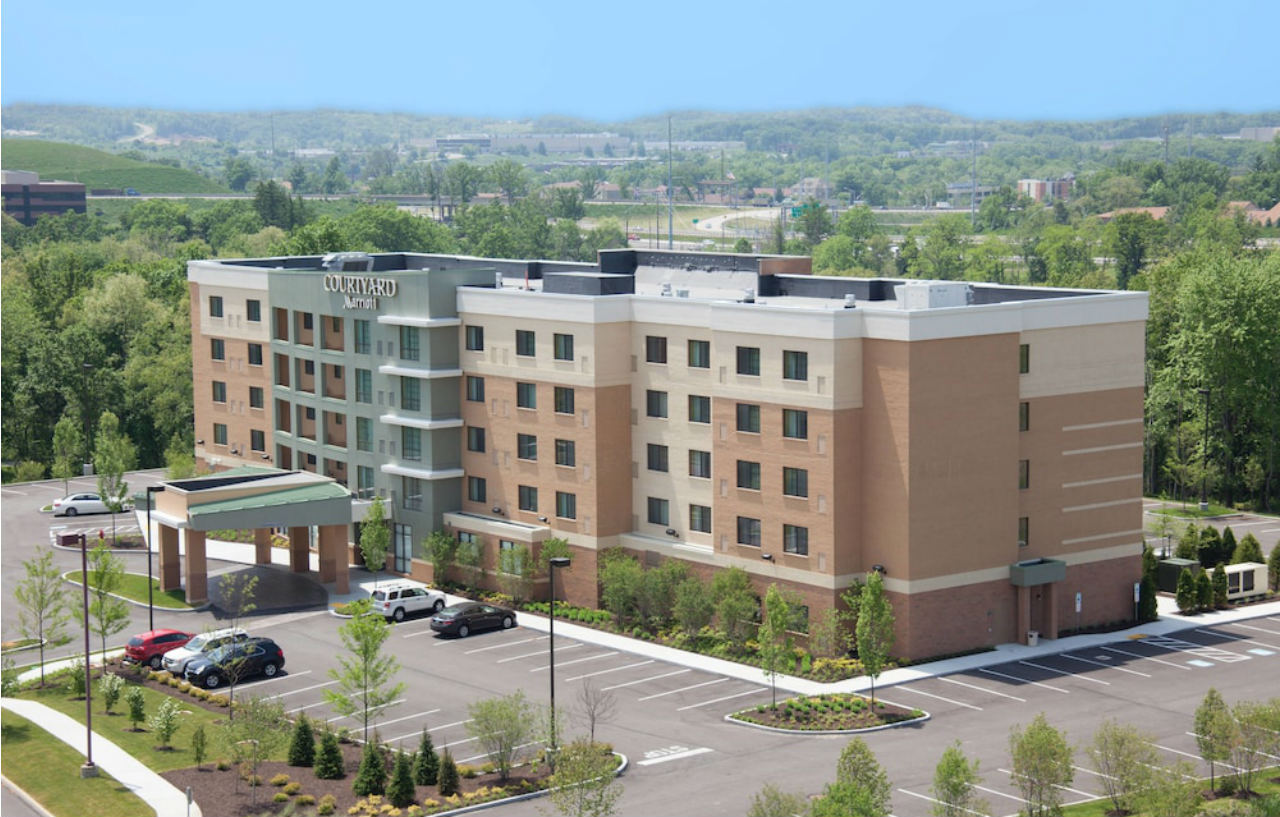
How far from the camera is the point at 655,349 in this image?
267ft

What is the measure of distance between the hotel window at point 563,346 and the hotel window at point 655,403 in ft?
13.2

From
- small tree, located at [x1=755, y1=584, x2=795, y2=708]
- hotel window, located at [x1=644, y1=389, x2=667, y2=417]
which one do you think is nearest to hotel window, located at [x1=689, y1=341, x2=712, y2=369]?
hotel window, located at [x1=644, y1=389, x2=667, y2=417]

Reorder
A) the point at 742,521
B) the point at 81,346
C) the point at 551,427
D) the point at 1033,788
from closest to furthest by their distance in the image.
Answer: the point at 1033,788 < the point at 742,521 < the point at 551,427 < the point at 81,346

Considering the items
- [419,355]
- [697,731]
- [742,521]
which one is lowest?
[697,731]

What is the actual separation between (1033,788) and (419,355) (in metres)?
44.7

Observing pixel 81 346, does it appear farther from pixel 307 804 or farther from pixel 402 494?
pixel 307 804

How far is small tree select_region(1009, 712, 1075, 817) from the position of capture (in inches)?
2009

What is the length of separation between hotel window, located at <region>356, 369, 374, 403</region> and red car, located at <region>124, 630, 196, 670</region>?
20.2m

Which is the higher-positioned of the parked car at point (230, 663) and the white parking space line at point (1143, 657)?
the parked car at point (230, 663)

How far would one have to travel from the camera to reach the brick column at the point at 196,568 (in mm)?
83250

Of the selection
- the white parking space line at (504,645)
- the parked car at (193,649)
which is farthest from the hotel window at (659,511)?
the parked car at (193,649)

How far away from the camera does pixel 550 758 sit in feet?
195

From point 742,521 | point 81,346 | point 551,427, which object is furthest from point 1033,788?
point 81,346

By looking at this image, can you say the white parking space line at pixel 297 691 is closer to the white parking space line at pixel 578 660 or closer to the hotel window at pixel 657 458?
the white parking space line at pixel 578 660
